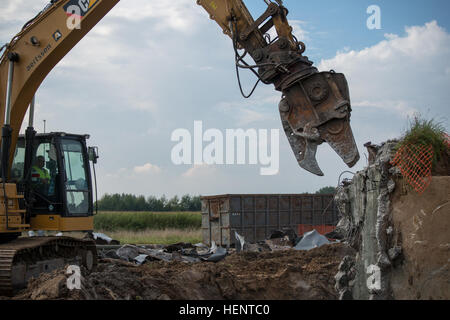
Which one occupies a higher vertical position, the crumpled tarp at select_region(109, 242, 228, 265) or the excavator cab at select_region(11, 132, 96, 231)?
the excavator cab at select_region(11, 132, 96, 231)

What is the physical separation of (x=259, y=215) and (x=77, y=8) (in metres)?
9.63

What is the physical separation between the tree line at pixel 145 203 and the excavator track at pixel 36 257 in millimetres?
34759

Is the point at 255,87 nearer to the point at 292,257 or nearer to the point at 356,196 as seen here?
the point at 356,196

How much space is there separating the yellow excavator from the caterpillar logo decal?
0.05 feet

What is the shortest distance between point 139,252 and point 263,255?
2987 mm

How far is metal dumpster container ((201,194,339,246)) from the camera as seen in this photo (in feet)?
53.0

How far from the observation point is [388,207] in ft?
19.4

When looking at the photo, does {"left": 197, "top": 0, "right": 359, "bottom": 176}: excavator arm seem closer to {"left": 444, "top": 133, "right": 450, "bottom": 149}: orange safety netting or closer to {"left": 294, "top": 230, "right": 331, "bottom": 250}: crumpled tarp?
{"left": 444, "top": 133, "right": 450, "bottom": 149}: orange safety netting

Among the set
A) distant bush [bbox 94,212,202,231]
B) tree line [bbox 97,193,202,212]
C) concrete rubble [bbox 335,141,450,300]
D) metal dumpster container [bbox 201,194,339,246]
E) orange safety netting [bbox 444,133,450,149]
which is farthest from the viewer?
tree line [bbox 97,193,202,212]

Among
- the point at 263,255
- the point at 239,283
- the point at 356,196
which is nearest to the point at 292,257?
the point at 263,255

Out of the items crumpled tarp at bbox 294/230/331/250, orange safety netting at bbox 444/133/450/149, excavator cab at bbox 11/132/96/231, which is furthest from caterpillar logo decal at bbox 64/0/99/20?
crumpled tarp at bbox 294/230/331/250

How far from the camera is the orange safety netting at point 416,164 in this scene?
18.7ft

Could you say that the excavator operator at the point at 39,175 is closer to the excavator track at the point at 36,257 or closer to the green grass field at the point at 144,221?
the excavator track at the point at 36,257

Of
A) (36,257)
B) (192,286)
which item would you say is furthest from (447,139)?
(36,257)
